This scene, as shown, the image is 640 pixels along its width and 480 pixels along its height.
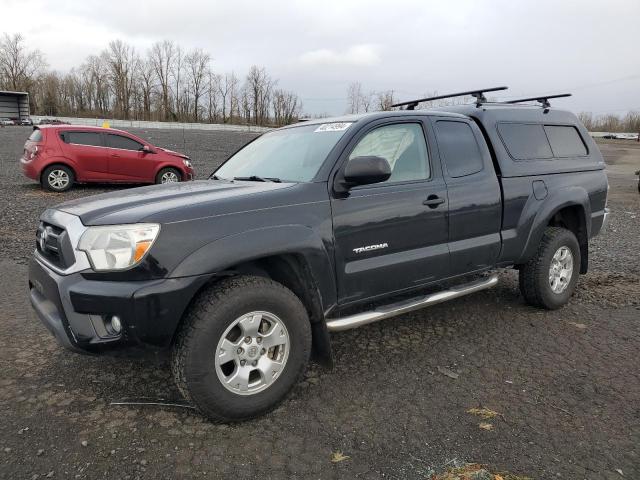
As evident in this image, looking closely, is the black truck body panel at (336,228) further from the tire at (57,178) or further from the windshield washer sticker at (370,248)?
the tire at (57,178)

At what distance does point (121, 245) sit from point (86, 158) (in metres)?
10.5

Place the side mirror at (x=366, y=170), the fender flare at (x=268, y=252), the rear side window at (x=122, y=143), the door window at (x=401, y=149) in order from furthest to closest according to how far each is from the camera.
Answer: the rear side window at (x=122, y=143)
the door window at (x=401, y=149)
the side mirror at (x=366, y=170)
the fender flare at (x=268, y=252)

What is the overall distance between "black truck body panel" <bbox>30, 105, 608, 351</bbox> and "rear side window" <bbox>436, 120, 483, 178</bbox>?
0.02 m

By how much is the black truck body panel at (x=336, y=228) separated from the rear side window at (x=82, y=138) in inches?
377

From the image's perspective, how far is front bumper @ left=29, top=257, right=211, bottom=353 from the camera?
2525mm

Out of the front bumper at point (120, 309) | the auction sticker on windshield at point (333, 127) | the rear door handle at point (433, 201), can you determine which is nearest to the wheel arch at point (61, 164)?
the auction sticker on windshield at point (333, 127)

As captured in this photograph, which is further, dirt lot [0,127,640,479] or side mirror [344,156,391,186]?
side mirror [344,156,391,186]

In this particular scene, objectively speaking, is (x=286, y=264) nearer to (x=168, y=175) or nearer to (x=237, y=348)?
(x=237, y=348)

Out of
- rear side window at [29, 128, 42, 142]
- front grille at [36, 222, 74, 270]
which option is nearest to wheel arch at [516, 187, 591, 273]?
front grille at [36, 222, 74, 270]

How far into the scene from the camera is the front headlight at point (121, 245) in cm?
257

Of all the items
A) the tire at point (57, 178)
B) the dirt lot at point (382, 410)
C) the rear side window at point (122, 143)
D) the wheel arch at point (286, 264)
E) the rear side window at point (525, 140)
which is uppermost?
→ the rear side window at point (122, 143)

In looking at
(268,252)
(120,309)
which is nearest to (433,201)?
(268,252)

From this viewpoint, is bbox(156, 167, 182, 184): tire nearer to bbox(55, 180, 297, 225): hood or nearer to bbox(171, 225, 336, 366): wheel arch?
bbox(55, 180, 297, 225): hood

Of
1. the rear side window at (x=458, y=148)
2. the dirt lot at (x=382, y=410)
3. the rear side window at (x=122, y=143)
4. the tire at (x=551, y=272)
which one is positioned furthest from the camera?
the rear side window at (x=122, y=143)
